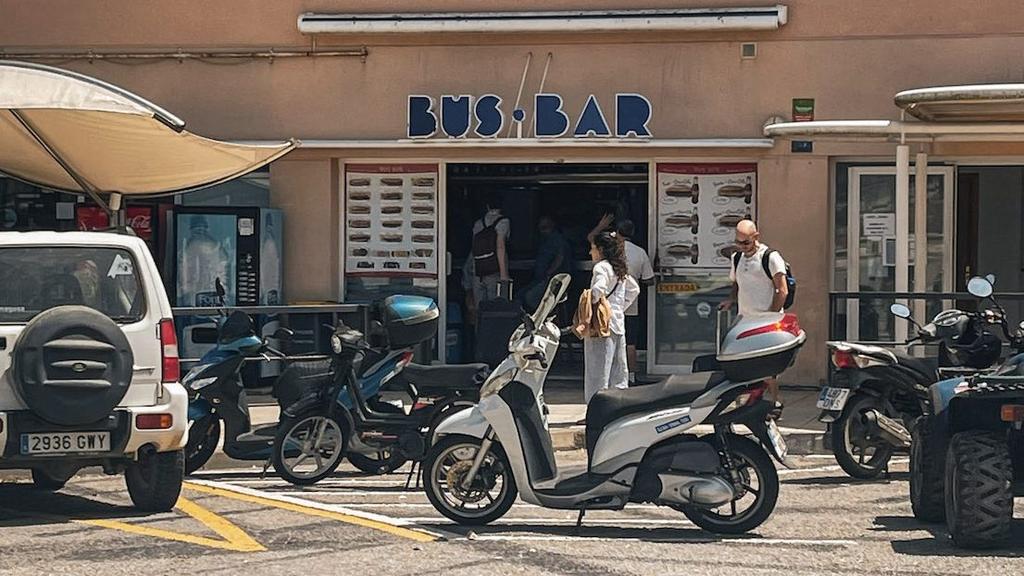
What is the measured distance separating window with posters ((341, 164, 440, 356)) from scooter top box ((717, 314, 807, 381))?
26.8 feet

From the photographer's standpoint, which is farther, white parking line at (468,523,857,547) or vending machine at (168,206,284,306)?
vending machine at (168,206,284,306)

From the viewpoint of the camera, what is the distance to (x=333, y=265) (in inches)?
659

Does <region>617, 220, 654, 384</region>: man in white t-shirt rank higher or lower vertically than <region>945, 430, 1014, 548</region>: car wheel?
higher

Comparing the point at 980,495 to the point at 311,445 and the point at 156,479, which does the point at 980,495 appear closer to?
the point at 311,445

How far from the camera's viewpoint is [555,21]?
15875mm

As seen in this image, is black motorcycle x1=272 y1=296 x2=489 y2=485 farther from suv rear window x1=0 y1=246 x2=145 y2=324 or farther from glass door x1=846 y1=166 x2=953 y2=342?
glass door x1=846 y1=166 x2=953 y2=342

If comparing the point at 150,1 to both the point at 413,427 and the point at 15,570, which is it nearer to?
the point at 413,427

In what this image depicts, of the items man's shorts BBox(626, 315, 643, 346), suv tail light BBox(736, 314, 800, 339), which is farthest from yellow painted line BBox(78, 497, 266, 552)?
man's shorts BBox(626, 315, 643, 346)

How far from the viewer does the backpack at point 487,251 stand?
1686cm

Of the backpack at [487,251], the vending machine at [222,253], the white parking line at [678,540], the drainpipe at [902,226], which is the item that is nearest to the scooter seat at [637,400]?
the white parking line at [678,540]

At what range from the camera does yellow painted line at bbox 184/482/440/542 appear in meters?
8.94

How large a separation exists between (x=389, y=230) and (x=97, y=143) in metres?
4.22

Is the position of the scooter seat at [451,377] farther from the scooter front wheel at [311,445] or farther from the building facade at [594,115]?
the building facade at [594,115]

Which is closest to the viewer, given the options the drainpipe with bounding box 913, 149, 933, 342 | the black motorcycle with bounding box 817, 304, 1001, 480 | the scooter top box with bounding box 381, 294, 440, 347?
the black motorcycle with bounding box 817, 304, 1001, 480
